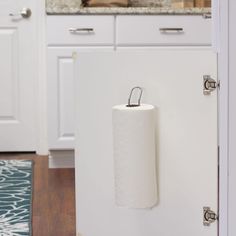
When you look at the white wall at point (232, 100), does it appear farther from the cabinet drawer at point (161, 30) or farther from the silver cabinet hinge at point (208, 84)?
the cabinet drawer at point (161, 30)

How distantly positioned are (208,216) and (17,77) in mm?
2438

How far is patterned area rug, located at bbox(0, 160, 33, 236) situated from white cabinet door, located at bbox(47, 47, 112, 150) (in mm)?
262

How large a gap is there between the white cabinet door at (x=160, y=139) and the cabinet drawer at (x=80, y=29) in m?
1.45

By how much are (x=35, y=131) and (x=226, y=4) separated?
115 inches

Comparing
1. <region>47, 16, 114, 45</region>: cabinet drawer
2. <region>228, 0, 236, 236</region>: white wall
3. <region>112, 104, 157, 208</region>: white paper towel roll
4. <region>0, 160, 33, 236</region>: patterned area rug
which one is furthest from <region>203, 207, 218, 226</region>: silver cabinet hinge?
<region>47, 16, 114, 45</region>: cabinet drawer

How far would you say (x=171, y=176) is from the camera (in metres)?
1.66

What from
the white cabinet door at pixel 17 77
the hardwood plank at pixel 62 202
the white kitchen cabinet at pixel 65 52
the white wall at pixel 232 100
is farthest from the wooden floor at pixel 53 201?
the white wall at pixel 232 100

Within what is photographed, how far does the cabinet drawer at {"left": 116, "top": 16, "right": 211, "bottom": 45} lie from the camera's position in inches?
123

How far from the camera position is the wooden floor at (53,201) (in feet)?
7.14

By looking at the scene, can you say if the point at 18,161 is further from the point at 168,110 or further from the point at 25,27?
the point at 168,110

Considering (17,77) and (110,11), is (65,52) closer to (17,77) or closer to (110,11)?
(110,11)

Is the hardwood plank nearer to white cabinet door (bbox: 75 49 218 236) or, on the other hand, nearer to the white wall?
white cabinet door (bbox: 75 49 218 236)

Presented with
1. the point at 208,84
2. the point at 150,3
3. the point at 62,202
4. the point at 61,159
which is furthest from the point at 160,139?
the point at 150,3

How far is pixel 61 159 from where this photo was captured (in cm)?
333
